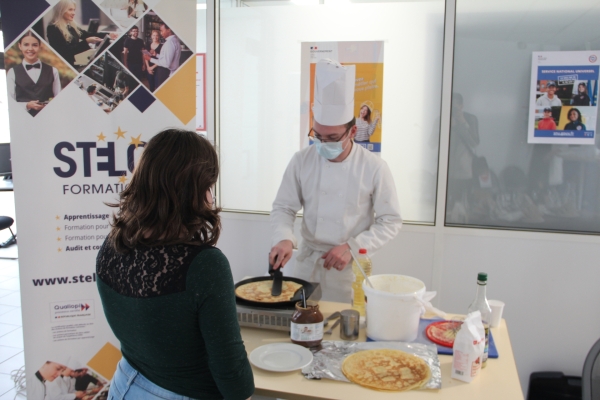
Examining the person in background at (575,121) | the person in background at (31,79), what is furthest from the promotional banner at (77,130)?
the person in background at (575,121)

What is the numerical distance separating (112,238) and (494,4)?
255cm

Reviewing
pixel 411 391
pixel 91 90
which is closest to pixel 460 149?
pixel 411 391

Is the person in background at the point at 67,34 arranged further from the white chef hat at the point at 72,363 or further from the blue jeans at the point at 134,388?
the blue jeans at the point at 134,388

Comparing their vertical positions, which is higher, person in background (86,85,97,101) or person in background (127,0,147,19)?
person in background (127,0,147,19)

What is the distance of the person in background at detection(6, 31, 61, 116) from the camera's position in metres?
2.21

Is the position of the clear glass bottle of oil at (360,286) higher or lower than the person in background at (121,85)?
lower

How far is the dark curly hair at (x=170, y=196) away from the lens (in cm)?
117

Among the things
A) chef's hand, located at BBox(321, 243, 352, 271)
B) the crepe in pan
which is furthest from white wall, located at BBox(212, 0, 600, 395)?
the crepe in pan

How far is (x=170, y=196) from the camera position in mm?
1175

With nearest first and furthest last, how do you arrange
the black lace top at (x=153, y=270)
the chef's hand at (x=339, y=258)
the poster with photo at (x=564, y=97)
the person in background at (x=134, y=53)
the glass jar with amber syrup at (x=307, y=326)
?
the black lace top at (x=153, y=270) → the glass jar with amber syrup at (x=307, y=326) → the chef's hand at (x=339, y=258) → the person in background at (x=134, y=53) → the poster with photo at (x=564, y=97)

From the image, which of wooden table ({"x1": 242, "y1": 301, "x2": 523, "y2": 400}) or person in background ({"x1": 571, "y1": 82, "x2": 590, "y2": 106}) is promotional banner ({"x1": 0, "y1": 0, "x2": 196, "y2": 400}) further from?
person in background ({"x1": 571, "y1": 82, "x2": 590, "y2": 106})

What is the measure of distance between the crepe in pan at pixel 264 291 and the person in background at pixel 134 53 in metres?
1.17

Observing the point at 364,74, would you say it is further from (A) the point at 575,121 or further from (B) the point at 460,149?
(A) the point at 575,121

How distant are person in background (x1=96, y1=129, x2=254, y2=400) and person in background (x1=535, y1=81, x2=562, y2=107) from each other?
2260 millimetres
